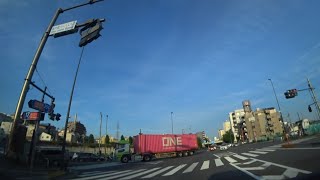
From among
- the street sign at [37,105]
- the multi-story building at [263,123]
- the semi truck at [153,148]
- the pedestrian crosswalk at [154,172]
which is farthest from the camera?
the multi-story building at [263,123]

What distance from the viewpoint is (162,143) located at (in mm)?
42125

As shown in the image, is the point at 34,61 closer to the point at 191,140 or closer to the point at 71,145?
the point at 191,140

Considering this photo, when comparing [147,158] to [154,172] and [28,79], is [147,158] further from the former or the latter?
[28,79]

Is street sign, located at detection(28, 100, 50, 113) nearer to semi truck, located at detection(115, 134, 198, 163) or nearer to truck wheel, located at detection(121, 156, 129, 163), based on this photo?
semi truck, located at detection(115, 134, 198, 163)

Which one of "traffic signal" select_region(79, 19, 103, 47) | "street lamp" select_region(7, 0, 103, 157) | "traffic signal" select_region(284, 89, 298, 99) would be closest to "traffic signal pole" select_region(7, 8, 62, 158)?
"street lamp" select_region(7, 0, 103, 157)

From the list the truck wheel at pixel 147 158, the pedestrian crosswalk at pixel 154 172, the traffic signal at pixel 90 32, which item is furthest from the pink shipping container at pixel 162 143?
the traffic signal at pixel 90 32

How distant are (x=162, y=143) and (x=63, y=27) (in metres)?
30.7

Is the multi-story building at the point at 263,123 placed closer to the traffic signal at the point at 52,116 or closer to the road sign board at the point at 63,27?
the traffic signal at the point at 52,116

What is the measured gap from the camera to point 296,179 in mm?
7980

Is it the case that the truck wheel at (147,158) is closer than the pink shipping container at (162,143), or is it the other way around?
the truck wheel at (147,158)

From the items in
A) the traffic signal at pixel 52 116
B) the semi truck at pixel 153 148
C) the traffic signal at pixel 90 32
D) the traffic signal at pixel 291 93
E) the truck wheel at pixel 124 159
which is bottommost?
the truck wheel at pixel 124 159

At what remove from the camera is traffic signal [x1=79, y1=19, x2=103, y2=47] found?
42.4 ft

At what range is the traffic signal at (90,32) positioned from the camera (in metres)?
12.9

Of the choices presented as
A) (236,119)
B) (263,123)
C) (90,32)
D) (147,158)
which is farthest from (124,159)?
(236,119)
